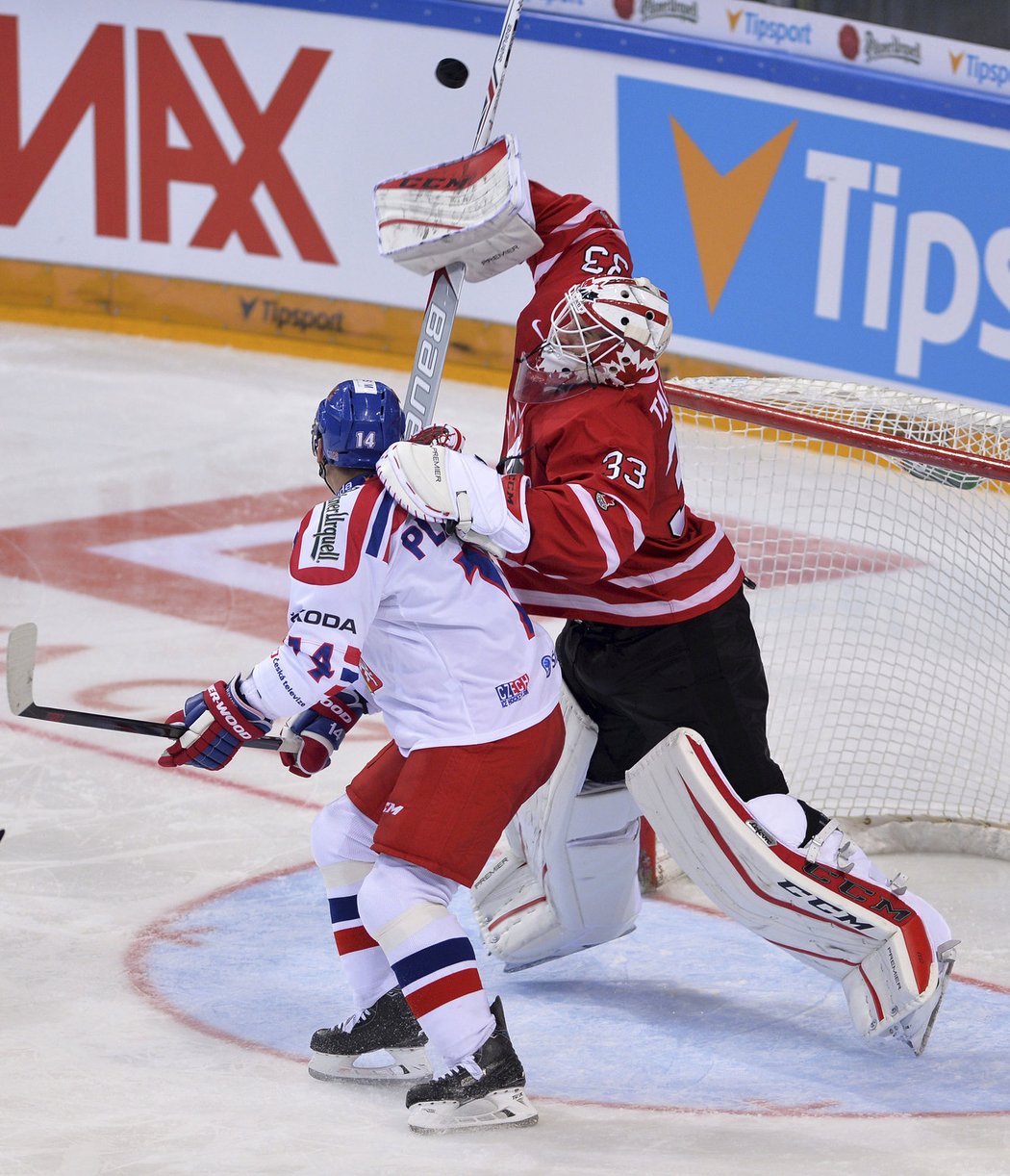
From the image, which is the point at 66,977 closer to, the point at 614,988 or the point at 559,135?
the point at 614,988

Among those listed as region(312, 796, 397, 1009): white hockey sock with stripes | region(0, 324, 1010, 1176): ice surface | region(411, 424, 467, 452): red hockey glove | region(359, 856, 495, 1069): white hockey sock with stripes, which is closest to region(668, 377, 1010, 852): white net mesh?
region(0, 324, 1010, 1176): ice surface

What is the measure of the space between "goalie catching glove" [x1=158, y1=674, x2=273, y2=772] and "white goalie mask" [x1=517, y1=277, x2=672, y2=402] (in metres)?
0.67

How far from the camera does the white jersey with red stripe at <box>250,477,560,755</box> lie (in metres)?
2.90

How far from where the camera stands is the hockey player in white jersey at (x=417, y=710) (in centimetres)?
292

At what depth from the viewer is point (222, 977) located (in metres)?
3.55

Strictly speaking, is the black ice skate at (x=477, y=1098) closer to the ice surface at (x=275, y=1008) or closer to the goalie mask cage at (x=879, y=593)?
the ice surface at (x=275, y=1008)

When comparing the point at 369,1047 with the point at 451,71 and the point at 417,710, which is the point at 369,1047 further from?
the point at 451,71

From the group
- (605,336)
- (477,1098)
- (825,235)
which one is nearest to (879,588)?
(605,336)

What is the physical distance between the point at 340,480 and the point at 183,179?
5.90 m

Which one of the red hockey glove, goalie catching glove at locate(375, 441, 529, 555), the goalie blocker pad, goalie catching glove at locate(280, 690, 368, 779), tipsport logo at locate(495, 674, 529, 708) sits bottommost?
goalie catching glove at locate(280, 690, 368, 779)

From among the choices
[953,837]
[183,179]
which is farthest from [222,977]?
[183,179]

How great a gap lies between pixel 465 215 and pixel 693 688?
0.87m

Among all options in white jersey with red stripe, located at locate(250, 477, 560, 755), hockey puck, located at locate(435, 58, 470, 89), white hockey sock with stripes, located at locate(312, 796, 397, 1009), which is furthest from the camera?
hockey puck, located at locate(435, 58, 470, 89)

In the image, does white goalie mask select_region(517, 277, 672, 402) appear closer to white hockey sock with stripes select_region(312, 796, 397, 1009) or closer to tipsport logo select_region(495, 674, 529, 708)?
tipsport logo select_region(495, 674, 529, 708)
